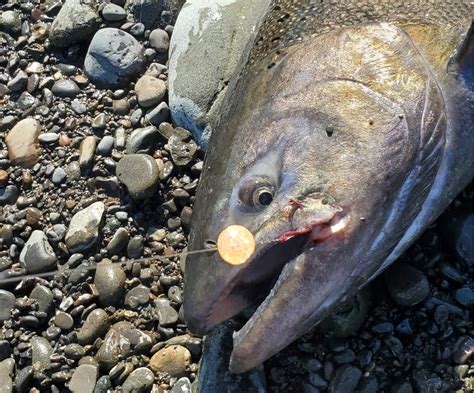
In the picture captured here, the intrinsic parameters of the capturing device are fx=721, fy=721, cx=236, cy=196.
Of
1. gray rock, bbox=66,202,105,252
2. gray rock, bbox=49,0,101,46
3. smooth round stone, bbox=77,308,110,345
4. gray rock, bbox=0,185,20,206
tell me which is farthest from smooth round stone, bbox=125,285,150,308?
gray rock, bbox=49,0,101,46

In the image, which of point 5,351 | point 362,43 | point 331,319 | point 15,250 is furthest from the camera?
point 15,250

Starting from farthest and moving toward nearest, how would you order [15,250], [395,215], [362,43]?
1. [15,250]
2. [362,43]
3. [395,215]

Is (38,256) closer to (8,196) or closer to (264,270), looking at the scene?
(8,196)

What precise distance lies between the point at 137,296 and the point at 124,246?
34cm

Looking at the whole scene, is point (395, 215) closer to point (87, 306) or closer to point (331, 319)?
point (331, 319)

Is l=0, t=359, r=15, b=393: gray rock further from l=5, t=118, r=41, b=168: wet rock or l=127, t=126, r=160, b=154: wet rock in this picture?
l=127, t=126, r=160, b=154: wet rock

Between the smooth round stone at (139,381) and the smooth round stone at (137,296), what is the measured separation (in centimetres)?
41

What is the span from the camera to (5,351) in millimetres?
4238

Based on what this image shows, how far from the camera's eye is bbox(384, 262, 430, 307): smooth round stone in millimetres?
3936

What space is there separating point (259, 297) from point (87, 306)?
4.54 ft

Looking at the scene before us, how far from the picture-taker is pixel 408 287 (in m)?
3.94

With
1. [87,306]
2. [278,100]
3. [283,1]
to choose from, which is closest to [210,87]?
[283,1]

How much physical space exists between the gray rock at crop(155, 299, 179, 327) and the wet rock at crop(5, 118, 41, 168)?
1.37 meters

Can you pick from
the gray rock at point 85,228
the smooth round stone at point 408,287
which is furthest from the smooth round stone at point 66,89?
the smooth round stone at point 408,287
